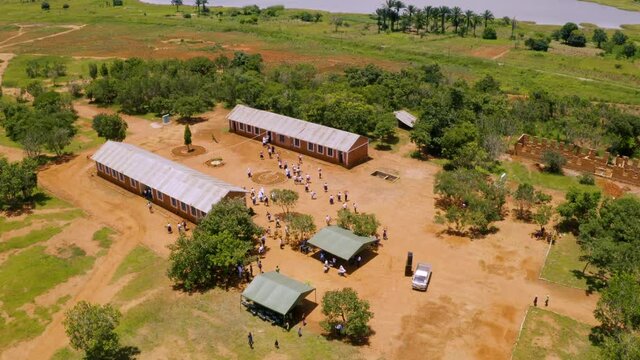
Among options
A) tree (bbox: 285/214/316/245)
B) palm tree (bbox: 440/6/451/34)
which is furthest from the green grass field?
tree (bbox: 285/214/316/245)

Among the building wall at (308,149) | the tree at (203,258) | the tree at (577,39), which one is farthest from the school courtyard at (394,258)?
the tree at (577,39)

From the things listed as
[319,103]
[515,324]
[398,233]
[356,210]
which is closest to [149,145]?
[319,103]

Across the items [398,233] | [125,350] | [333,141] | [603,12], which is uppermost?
[603,12]

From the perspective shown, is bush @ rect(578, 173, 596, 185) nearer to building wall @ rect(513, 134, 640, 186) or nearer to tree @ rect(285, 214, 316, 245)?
building wall @ rect(513, 134, 640, 186)

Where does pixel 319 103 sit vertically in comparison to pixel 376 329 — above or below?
above

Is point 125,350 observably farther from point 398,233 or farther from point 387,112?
point 387,112

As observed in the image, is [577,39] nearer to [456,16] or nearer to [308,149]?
[456,16]
